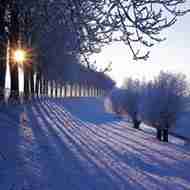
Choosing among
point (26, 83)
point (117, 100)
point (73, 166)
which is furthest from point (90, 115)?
point (73, 166)

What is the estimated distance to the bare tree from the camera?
127 feet

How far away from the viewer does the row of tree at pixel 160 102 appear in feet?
127

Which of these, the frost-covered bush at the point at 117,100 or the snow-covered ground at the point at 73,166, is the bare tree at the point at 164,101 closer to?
the frost-covered bush at the point at 117,100

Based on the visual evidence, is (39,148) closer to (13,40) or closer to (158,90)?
(13,40)

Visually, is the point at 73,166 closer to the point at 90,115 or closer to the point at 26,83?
the point at 26,83

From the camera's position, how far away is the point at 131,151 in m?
18.4

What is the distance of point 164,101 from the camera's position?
131ft

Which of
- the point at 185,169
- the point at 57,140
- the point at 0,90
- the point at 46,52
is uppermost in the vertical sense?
the point at 46,52

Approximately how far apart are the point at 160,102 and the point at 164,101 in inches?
16.5

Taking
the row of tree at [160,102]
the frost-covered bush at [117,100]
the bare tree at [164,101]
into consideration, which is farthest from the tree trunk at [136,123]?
the frost-covered bush at [117,100]

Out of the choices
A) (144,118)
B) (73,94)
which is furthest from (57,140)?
(73,94)

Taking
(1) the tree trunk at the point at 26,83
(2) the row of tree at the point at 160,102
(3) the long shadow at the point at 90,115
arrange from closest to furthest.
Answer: (1) the tree trunk at the point at 26,83 → (3) the long shadow at the point at 90,115 → (2) the row of tree at the point at 160,102

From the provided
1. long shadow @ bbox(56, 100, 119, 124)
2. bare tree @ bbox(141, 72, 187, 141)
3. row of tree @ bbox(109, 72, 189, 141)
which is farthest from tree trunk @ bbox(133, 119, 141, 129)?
long shadow @ bbox(56, 100, 119, 124)

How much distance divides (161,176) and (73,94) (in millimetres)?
65928
